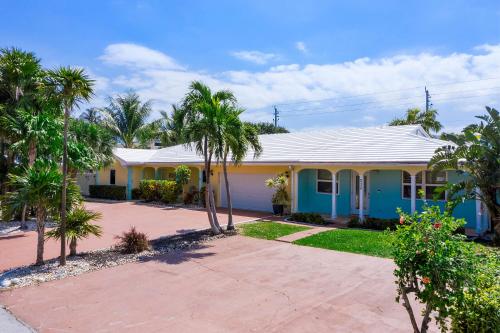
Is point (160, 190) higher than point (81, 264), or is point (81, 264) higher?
point (160, 190)

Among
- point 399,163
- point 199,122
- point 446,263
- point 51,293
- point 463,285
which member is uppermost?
point 199,122

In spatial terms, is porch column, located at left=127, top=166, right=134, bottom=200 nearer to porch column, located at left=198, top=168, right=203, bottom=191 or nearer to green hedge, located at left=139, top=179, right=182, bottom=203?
green hedge, located at left=139, top=179, right=182, bottom=203

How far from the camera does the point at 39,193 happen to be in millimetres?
8734

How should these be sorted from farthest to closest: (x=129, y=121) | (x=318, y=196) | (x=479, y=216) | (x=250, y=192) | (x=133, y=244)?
(x=129, y=121) → (x=250, y=192) → (x=318, y=196) → (x=479, y=216) → (x=133, y=244)

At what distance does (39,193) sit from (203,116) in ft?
17.8

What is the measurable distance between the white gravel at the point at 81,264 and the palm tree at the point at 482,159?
8658mm

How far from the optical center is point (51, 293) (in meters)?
7.27

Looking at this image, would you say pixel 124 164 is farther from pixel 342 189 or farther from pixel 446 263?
pixel 446 263

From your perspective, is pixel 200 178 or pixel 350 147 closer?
pixel 350 147

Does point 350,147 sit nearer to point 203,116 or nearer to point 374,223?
point 374,223

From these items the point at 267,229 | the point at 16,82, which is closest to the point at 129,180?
the point at 16,82

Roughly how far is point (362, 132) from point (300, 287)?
14506mm

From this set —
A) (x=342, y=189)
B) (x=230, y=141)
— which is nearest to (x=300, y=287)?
(x=230, y=141)

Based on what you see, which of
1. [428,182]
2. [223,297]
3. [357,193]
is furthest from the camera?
[357,193]
